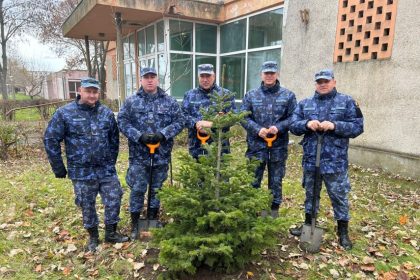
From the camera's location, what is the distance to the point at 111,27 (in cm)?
1373

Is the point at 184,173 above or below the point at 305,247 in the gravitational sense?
above

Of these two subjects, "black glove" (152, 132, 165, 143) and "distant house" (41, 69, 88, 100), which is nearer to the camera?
"black glove" (152, 132, 165, 143)

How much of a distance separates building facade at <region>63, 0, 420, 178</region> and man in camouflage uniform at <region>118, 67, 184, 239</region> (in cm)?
525

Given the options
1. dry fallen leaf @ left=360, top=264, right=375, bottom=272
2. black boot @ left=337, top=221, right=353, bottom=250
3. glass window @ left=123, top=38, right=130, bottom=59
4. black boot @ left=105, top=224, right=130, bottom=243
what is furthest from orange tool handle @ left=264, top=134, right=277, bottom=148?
glass window @ left=123, top=38, right=130, bottom=59

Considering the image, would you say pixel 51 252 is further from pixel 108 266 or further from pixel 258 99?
pixel 258 99

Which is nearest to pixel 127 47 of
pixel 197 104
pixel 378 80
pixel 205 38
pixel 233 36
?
pixel 205 38

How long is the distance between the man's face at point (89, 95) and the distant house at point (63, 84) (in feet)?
132

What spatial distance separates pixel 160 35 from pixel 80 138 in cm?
1002

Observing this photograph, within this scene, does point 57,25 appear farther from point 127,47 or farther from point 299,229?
point 299,229

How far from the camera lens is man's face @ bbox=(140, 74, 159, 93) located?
390 centimetres

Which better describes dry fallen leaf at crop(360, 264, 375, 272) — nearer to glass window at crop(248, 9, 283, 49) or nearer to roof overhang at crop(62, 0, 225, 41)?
glass window at crop(248, 9, 283, 49)

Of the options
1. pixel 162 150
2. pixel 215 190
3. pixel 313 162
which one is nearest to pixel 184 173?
pixel 215 190

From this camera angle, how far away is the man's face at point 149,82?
390 centimetres

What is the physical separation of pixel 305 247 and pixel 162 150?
2093 millimetres
